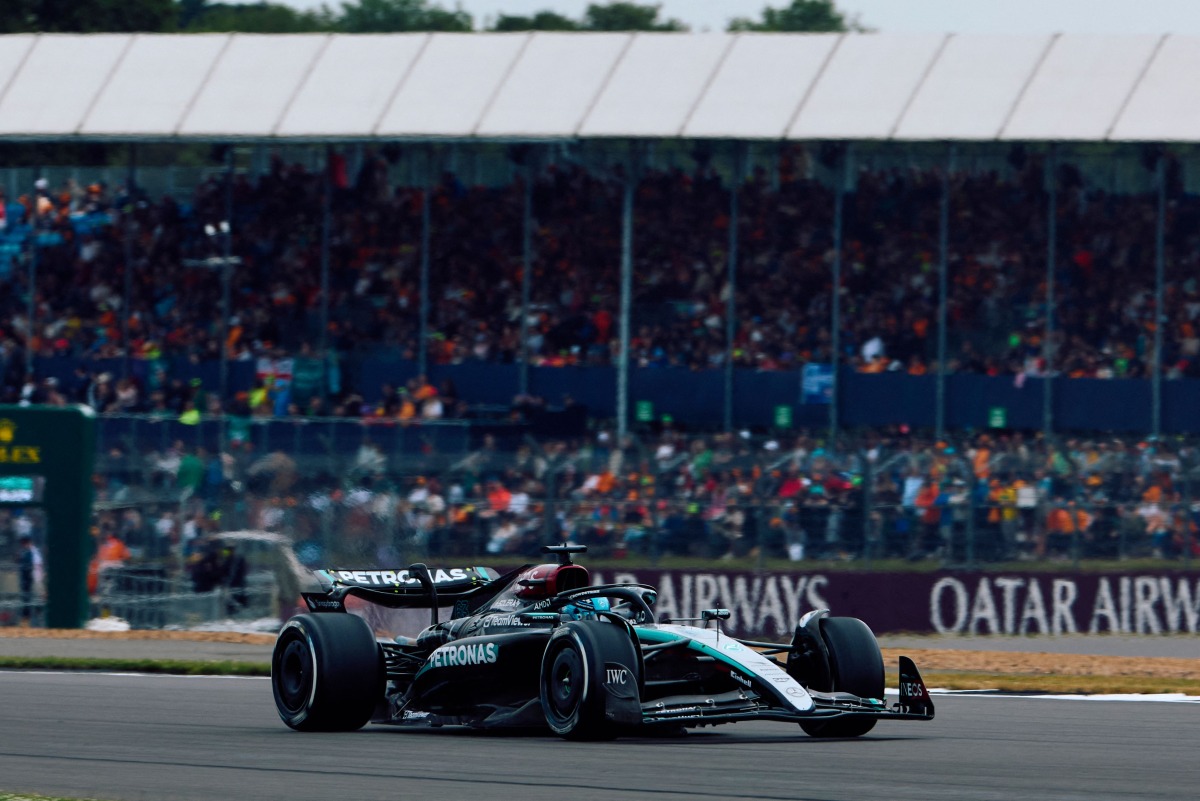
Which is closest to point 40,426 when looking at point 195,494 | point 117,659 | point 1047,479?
point 195,494

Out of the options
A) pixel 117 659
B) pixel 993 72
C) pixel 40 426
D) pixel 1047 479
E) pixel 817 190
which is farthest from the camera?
pixel 817 190

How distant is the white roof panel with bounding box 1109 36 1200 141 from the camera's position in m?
26.8

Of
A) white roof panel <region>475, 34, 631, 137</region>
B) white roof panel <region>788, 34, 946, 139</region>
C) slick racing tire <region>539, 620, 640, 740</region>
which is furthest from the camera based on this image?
white roof panel <region>475, 34, 631, 137</region>

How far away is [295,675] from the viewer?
10516 millimetres

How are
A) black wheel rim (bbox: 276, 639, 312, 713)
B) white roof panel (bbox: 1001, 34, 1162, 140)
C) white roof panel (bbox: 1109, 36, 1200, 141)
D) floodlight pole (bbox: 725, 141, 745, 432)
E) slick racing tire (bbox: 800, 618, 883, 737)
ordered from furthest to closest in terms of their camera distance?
floodlight pole (bbox: 725, 141, 745, 432) < white roof panel (bbox: 1001, 34, 1162, 140) < white roof panel (bbox: 1109, 36, 1200, 141) < black wheel rim (bbox: 276, 639, 312, 713) < slick racing tire (bbox: 800, 618, 883, 737)

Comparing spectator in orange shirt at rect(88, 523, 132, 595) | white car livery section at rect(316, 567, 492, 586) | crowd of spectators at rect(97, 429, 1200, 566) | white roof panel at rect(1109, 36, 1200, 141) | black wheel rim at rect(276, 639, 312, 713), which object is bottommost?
black wheel rim at rect(276, 639, 312, 713)

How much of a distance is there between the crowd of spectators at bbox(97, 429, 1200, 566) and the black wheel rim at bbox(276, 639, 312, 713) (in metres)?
8.57

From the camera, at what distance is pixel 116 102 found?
31422 mm

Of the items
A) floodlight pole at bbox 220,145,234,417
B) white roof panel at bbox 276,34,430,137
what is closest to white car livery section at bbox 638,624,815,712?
white roof panel at bbox 276,34,430,137

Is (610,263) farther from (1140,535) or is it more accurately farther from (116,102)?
(1140,535)

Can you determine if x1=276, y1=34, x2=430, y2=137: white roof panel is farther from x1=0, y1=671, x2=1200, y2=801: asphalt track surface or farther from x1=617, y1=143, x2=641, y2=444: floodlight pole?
x1=0, y1=671, x2=1200, y2=801: asphalt track surface

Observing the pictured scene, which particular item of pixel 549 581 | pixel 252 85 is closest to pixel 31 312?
pixel 252 85

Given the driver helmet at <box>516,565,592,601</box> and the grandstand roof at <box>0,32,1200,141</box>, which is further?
the grandstand roof at <box>0,32,1200,141</box>

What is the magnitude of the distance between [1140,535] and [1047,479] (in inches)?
43.9
